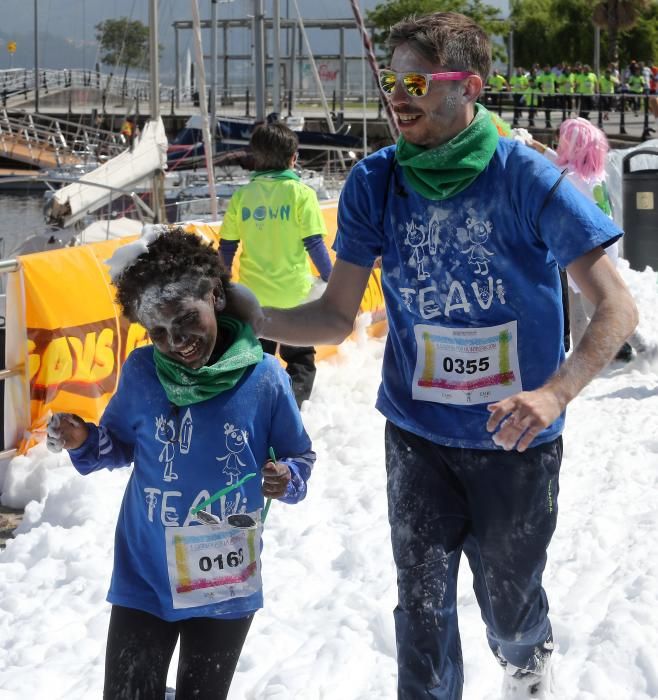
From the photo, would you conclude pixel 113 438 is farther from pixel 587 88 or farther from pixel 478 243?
pixel 587 88

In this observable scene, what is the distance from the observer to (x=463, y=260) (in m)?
3.11

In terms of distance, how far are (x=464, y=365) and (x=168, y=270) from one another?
832 mm

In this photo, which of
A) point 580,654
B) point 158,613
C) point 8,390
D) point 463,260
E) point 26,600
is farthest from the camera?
point 8,390

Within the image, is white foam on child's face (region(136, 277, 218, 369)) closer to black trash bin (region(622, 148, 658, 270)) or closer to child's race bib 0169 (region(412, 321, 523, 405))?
child's race bib 0169 (region(412, 321, 523, 405))

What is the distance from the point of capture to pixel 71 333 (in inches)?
264

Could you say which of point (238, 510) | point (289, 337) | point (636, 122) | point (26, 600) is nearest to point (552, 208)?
point (289, 337)

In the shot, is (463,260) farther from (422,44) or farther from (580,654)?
(580,654)

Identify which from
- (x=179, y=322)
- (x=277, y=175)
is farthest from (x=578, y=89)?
(x=179, y=322)

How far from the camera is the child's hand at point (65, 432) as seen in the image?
2.92 metres

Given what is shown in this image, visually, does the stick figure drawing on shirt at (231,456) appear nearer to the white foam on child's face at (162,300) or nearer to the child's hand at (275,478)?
the child's hand at (275,478)

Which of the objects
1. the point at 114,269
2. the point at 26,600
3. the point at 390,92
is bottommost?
the point at 26,600

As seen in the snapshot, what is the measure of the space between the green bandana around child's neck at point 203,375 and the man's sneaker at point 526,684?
1.34 m

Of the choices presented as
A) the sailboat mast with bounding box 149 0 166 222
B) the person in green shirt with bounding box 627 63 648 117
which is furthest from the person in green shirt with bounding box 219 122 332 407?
the person in green shirt with bounding box 627 63 648 117

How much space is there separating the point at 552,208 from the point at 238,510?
3.60ft
